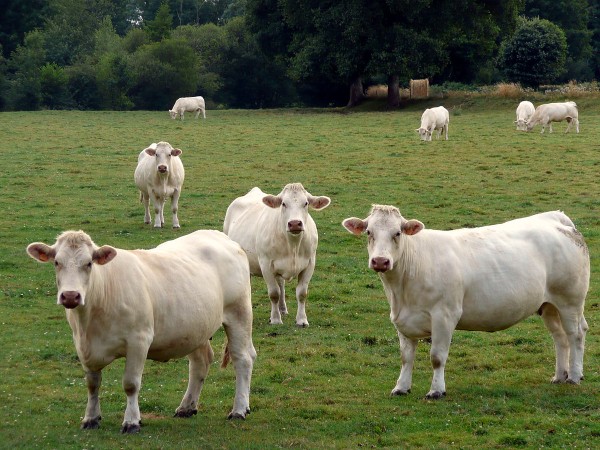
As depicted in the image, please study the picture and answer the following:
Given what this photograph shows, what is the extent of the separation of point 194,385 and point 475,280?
3065 mm

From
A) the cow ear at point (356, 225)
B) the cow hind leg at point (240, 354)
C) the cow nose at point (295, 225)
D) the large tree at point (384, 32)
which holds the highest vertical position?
the large tree at point (384, 32)

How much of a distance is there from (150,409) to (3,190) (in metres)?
18.4

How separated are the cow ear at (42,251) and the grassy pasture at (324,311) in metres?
1.59

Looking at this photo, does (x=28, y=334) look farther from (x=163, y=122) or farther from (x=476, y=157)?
(x=163, y=122)

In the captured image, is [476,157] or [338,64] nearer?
[476,157]

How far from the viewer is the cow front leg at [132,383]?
344 inches

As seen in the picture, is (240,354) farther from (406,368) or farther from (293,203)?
(293,203)

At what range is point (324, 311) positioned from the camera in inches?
587

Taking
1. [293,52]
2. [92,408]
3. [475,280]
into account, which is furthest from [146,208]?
[293,52]

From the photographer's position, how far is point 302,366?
38.7 feet

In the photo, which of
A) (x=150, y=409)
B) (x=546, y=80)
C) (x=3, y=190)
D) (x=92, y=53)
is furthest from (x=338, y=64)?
(x=150, y=409)

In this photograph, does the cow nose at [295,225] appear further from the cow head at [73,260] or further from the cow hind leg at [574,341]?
the cow head at [73,260]

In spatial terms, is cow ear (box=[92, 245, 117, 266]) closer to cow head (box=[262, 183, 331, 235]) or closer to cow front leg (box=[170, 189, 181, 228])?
cow head (box=[262, 183, 331, 235])

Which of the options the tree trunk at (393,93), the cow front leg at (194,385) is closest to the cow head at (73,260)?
the cow front leg at (194,385)
